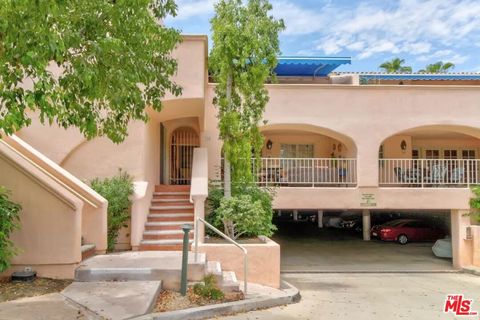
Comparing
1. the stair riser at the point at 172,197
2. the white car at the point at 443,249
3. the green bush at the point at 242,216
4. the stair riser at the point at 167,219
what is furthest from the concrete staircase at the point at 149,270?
the white car at the point at 443,249

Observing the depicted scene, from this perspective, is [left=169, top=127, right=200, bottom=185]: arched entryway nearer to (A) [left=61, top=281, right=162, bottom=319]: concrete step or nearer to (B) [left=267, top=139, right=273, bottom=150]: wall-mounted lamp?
(B) [left=267, top=139, right=273, bottom=150]: wall-mounted lamp

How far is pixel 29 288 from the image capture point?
7.12 m

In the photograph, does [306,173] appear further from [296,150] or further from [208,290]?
[208,290]

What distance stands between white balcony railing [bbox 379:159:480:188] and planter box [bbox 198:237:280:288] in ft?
25.0

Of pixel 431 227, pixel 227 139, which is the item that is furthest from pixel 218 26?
pixel 431 227

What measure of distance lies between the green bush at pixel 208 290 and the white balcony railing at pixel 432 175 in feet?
33.1

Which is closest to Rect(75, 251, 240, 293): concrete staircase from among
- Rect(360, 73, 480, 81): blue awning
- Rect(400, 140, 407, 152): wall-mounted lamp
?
Rect(400, 140, 407, 152): wall-mounted lamp

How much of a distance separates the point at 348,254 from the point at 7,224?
15.1 m

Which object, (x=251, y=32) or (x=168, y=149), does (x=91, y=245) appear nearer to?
(x=251, y=32)

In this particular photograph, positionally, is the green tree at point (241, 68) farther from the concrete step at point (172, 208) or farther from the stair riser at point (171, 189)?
the stair riser at point (171, 189)

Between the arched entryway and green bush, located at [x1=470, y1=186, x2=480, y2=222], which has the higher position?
the arched entryway

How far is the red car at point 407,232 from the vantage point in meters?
23.4

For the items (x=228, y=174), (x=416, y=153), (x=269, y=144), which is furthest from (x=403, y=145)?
(x=228, y=174)

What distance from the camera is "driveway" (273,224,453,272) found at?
1606 centimetres
